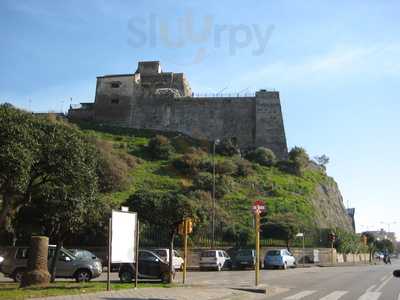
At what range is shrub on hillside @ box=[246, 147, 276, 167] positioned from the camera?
2761 inches

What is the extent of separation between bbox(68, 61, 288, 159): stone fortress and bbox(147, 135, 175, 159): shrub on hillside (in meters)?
9.84

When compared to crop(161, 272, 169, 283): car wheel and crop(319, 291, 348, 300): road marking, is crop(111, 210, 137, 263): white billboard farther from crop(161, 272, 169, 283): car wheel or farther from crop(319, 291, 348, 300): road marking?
crop(319, 291, 348, 300): road marking

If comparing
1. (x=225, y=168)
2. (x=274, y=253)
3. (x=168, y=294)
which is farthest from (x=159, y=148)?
(x=168, y=294)

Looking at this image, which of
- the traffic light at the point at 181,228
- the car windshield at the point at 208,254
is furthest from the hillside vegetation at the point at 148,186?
the car windshield at the point at 208,254

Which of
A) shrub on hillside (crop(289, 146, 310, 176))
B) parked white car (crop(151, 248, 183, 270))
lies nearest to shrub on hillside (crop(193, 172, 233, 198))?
shrub on hillside (crop(289, 146, 310, 176))

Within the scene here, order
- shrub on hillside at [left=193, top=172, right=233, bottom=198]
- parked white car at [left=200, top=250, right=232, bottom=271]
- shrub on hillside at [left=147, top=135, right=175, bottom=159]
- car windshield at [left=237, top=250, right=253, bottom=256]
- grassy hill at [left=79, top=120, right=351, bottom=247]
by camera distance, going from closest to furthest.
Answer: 1. parked white car at [left=200, top=250, right=232, bottom=271]
2. car windshield at [left=237, top=250, right=253, bottom=256]
3. grassy hill at [left=79, top=120, right=351, bottom=247]
4. shrub on hillside at [left=193, top=172, right=233, bottom=198]
5. shrub on hillside at [left=147, top=135, right=175, bottom=159]

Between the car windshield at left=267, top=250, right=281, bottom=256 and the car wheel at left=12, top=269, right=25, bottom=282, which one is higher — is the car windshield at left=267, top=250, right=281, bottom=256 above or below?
above

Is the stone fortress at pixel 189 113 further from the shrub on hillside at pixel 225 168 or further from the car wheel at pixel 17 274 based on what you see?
the car wheel at pixel 17 274

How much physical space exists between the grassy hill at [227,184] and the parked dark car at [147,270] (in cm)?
1873

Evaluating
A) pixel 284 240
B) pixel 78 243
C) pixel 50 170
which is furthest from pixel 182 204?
pixel 50 170

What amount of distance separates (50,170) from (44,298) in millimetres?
7973

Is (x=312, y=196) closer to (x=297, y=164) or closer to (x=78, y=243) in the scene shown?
(x=297, y=164)

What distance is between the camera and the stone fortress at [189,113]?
253ft

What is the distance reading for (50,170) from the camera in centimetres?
1962
